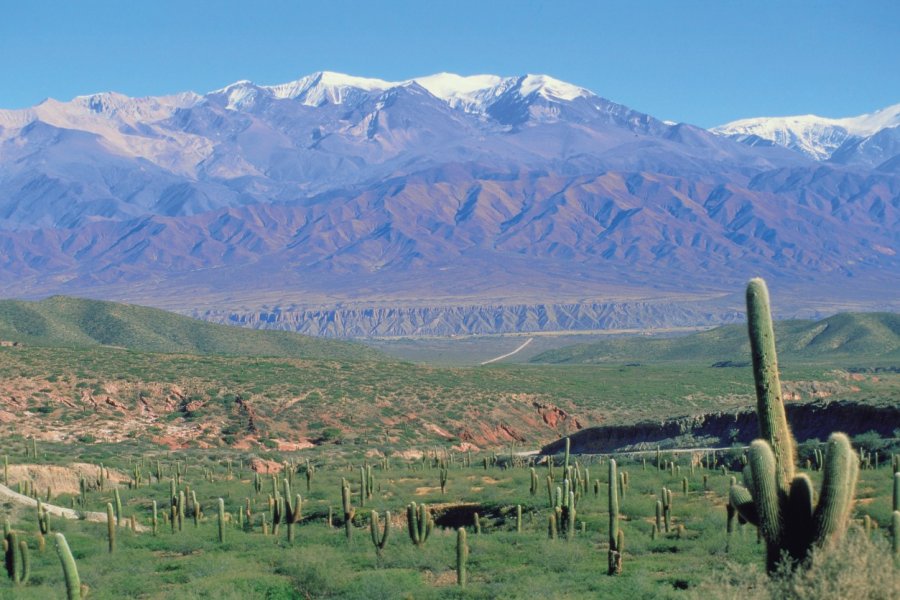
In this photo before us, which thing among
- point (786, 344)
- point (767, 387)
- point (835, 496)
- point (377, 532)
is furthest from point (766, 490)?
point (786, 344)

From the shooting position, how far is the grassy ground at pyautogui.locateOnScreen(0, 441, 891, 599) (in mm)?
23109

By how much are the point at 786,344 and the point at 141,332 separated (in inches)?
2870

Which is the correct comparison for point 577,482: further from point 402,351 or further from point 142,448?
point 402,351

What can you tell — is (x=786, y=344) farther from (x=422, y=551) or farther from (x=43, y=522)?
(x=43, y=522)

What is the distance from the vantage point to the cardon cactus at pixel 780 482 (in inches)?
638

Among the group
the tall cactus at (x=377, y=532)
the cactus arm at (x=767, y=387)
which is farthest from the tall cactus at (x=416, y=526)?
the cactus arm at (x=767, y=387)

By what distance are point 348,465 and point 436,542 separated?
2287 cm

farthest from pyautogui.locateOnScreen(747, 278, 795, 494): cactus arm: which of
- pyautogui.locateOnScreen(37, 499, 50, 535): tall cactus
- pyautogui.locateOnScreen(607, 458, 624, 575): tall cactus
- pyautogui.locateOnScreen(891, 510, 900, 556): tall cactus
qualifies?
pyautogui.locateOnScreen(37, 499, 50, 535): tall cactus

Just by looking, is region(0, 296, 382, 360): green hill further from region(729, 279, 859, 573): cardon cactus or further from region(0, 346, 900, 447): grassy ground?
region(729, 279, 859, 573): cardon cactus

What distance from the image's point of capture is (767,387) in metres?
17.2

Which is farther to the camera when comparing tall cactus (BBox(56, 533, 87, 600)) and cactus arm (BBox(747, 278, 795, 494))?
tall cactus (BBox(56, 533, 87, 600))

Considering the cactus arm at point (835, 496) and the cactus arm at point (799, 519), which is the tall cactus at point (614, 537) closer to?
the cactus arm at point (799, 519)

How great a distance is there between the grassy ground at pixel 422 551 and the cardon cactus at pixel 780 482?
87cm

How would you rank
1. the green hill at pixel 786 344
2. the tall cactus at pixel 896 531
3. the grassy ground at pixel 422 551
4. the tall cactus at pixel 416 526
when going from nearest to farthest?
1. the tall cactus at pixel 896 531
2. the grassy ground at pixel 422 551
3. the tall cactus at pixel 416 526
4. the green hill at pixel 786 344
